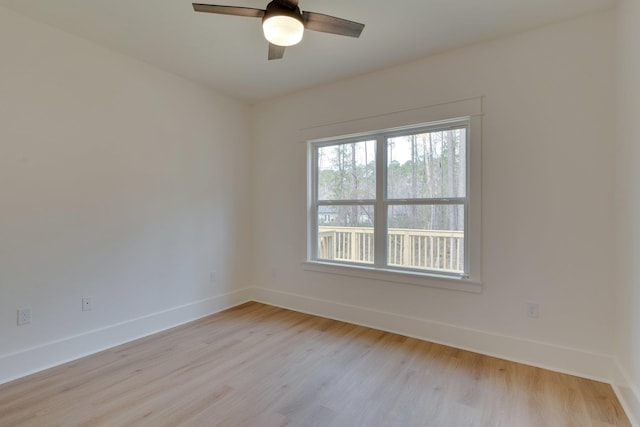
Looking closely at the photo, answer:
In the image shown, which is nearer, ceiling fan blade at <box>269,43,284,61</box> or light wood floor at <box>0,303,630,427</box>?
light wood floor at <box>0,303,630,427</box>

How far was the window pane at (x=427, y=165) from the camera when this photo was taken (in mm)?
2867

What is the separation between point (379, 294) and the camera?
3.21 metres

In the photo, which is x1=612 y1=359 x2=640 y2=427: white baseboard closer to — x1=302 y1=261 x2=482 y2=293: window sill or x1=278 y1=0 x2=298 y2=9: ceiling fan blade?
x1=302 y1=261 x2=482 y2=293: window sill

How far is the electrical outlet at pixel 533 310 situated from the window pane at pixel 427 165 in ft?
3.46

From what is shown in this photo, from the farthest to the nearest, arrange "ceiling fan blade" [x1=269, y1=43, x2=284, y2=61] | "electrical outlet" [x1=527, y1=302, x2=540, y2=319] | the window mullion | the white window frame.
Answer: the window mullion, the white window frame, "electrical outlet" [x1=527, y1=302, x2=540, y2=319], "ceiling fan blade" [x1=269, y1=43, x2=284, y2=61]

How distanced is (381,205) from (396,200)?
0.58ft

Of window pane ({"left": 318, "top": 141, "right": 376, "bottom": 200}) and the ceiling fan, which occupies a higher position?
the ceiling fan

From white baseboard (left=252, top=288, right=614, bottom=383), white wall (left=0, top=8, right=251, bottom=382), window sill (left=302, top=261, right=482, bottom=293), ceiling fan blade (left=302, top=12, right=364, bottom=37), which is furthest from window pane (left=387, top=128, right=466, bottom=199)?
white wall (left=0, top=8, right=251, bottom=382)

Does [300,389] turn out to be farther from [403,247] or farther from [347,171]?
[347,171]

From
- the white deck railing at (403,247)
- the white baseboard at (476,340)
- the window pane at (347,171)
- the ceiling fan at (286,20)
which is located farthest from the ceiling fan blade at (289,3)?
the white baseboard at (476,340)

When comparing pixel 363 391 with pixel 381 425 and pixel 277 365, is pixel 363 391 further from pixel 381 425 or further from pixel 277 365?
pixel 277 365

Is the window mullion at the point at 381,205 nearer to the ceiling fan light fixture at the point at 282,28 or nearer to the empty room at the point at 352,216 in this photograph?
the empty room at the point at 352,216

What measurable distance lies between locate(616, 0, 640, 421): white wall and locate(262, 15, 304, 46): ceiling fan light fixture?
2016 mm

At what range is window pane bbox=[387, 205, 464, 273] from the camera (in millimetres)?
2863
